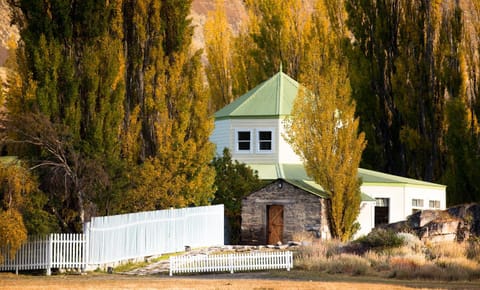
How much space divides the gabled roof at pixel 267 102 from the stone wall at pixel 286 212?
6.06m

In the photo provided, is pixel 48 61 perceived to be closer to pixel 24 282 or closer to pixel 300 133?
pixel 24 282

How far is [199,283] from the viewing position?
31.9 meters

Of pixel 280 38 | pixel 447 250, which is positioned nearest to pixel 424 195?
pixel 447 250

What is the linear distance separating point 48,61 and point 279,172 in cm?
1568

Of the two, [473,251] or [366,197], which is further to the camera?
[366,197]

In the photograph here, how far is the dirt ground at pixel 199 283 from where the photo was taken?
100 ft

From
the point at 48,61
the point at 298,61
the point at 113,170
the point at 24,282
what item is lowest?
the point at 24,282

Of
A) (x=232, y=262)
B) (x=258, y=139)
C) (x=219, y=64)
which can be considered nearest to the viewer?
(x=232, y=262)

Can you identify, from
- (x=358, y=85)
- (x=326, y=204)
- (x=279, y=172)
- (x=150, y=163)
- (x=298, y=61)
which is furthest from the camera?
(x=298, y=61)

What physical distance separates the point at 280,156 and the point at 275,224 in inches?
225

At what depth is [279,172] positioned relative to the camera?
5134cm

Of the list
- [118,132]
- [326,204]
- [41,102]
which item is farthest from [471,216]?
[41,102]

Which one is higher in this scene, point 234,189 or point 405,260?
point 234,189

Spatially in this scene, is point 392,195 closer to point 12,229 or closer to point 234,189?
point 234,189
